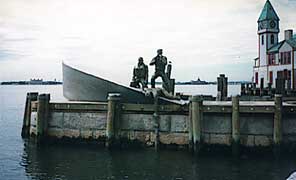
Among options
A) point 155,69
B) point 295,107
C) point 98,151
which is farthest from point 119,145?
point 295,107

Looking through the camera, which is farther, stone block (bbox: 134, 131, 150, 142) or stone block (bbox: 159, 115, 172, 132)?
stone block (bbox: 134, 131, 150, 142)

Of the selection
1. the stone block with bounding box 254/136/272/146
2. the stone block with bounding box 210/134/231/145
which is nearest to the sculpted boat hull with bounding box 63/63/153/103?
the stone block with bounding box 210/134/231/145

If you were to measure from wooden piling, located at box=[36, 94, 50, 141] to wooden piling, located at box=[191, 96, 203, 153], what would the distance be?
7907 millimetres

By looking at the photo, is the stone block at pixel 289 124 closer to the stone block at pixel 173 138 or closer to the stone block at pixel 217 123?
the stone block at pixel 217 123

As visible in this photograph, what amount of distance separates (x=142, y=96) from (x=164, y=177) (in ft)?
22.2

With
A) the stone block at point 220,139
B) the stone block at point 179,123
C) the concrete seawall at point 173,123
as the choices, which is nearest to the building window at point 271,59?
the concrete seawall at point 173,123

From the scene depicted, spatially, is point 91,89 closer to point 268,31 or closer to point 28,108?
point 28,108

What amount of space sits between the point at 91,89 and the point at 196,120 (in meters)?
8.15

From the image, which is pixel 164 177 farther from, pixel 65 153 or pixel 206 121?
pixel 65 153

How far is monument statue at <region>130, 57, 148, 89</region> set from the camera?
78.0ft

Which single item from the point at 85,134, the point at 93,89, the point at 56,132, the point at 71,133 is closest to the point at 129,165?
the point at 85,134

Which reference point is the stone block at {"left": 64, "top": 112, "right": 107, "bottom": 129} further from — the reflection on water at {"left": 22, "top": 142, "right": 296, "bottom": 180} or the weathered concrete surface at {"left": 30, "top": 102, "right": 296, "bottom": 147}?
the reflection on water at {"left": 22, "top": 142, "right": 296, "bottom": 180}

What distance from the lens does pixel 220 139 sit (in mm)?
18750

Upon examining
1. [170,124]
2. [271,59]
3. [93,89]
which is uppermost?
[271,59]
